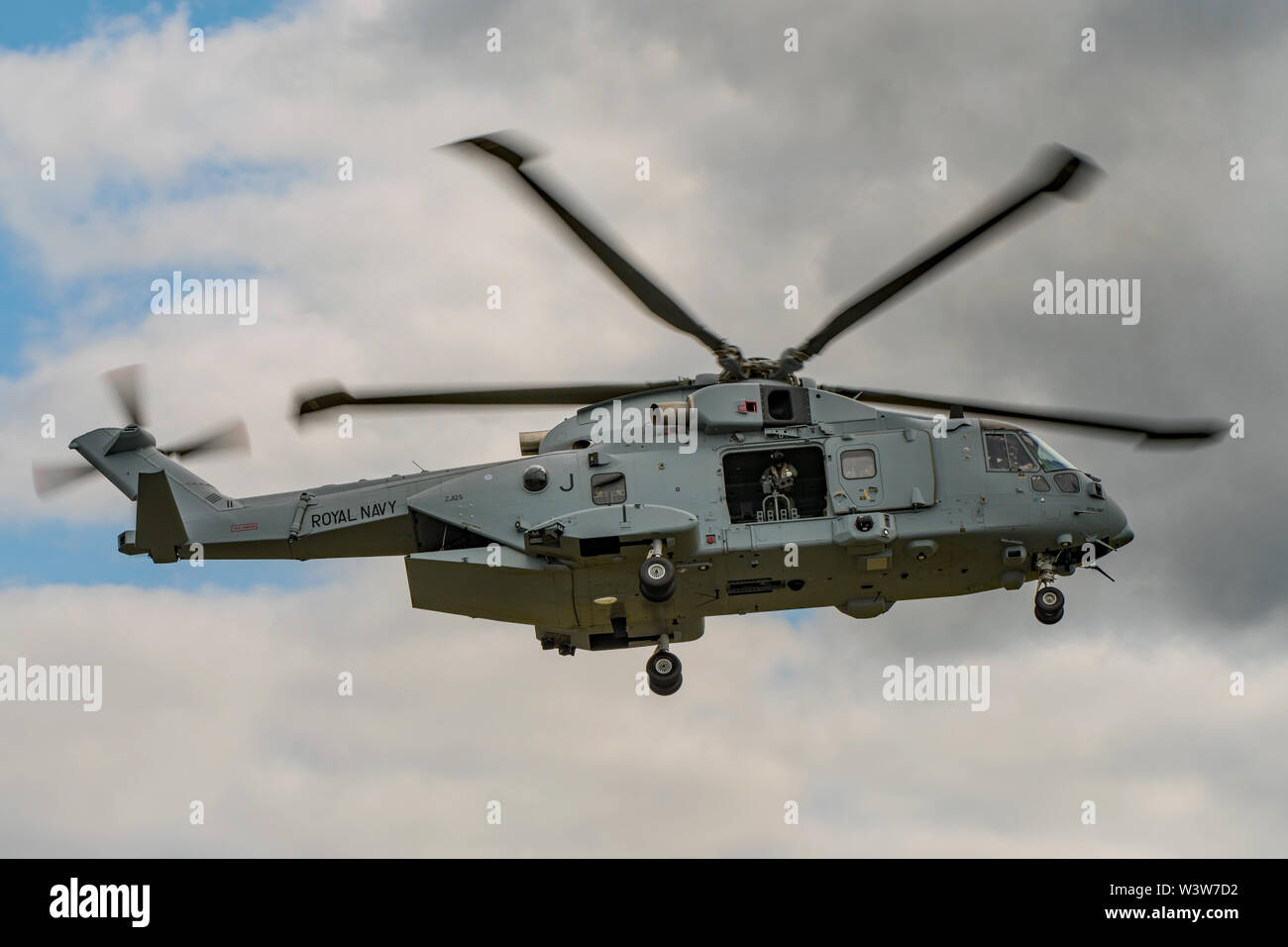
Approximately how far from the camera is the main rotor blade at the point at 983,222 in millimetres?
27141

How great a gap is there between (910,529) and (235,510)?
12.6 meters

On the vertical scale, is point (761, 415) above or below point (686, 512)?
above

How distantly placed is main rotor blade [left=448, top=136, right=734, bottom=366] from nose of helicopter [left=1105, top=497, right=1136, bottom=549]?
7.77 metres

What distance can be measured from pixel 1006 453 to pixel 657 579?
7188 mm

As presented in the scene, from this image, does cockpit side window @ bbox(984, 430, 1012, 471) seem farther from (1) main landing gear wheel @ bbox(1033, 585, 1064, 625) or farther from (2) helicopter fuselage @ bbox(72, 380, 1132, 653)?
(1) main landing gear wheel @ bbox(1033, 585, 1064, 625)

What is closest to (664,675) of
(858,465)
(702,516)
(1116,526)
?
(702,516)

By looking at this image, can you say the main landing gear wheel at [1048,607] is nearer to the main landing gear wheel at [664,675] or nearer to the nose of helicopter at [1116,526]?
the nose of helicopter at [1116,526]

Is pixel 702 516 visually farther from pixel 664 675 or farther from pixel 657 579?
pixel 664 675

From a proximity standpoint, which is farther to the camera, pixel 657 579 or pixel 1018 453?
pixel 1018 453

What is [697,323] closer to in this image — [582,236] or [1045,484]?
[582,236]

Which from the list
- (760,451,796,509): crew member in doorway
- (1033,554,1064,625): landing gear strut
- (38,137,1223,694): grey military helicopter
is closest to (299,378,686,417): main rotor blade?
(38,137,1223,694): grey military helicopter

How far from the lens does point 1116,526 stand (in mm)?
29891

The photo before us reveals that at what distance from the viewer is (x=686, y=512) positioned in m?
28.7
